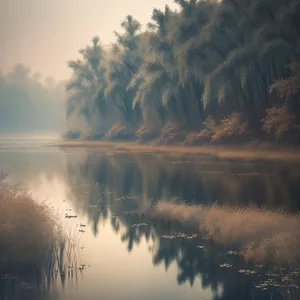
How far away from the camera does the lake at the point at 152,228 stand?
42.1 feet

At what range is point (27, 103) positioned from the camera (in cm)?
16812

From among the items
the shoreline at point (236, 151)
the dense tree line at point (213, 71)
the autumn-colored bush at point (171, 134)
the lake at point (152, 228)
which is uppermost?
the dense tree line at point (213, 71)

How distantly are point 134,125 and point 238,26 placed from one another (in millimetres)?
35693

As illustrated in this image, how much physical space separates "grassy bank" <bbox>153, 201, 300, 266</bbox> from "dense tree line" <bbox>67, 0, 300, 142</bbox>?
20.3 meters

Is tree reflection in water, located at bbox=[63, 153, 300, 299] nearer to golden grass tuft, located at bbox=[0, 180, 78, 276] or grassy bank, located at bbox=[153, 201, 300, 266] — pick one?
grassy bank, located at bbox=[153, 201, 300, 266]

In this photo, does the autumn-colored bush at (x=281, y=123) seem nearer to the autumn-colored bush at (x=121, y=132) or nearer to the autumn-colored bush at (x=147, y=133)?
the autumn-colored bush at (x=147, y=133)

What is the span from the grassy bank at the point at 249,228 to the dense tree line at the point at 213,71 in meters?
20.3

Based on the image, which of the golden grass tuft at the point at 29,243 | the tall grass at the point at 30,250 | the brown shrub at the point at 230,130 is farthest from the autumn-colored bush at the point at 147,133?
the tall grass at the point at 30,250

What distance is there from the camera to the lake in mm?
12844

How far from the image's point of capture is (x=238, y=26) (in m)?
46.8

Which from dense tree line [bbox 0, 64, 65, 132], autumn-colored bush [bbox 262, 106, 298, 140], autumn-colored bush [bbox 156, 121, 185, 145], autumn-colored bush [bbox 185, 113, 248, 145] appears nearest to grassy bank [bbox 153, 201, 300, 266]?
autumn-colored bush [bbox 262, 106, 298, 140]

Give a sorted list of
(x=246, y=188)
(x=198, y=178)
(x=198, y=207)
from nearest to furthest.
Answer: (x=198, y=207) < (x=246, y=188) < (x=198, y=178)

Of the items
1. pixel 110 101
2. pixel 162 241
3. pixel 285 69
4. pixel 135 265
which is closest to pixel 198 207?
pixel 162 241

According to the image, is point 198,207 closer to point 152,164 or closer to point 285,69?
point 152,164
